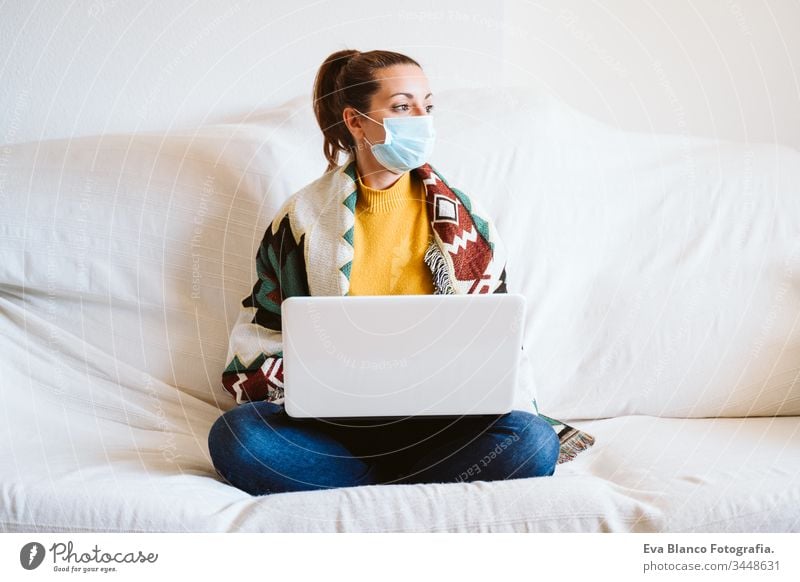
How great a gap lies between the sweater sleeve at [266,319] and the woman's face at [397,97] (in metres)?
0.17

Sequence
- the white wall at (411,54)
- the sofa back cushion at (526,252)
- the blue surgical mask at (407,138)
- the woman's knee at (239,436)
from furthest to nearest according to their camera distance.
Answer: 1. the white wall at (411,54)
2. the sofa back cushion at (526,252)
3. the blue surgical mask at (407,138)
4. the woman's knee at (239,436)

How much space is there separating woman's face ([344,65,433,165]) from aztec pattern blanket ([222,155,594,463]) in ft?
0.23

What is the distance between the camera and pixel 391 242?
111 centimetres

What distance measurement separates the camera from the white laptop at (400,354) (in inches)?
33.6

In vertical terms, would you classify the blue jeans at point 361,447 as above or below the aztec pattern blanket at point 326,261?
below

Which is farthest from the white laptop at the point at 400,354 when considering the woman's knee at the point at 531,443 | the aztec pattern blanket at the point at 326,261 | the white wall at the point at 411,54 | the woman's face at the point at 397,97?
the white wall at the point at 411,54

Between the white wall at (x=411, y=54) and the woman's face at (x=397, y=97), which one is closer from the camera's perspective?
the woman's face at (x=397, y=97)

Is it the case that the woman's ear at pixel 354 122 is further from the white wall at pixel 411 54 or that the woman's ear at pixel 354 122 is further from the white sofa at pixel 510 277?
the white wall at pixel 411 54

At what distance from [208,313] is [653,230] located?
0.67m

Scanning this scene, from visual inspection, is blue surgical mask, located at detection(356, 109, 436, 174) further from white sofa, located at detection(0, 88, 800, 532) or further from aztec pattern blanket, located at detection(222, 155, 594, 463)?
white sofa, located at detection(0, 88, 800, 532)

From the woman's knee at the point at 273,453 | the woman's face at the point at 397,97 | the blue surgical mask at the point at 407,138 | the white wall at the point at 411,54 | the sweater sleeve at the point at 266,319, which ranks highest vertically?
the white wall at the point at 411,54

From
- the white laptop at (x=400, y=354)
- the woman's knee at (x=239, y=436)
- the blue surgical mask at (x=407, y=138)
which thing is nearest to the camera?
the white laptop at (x=400, y=354)

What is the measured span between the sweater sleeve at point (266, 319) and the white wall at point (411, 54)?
0.41 m
